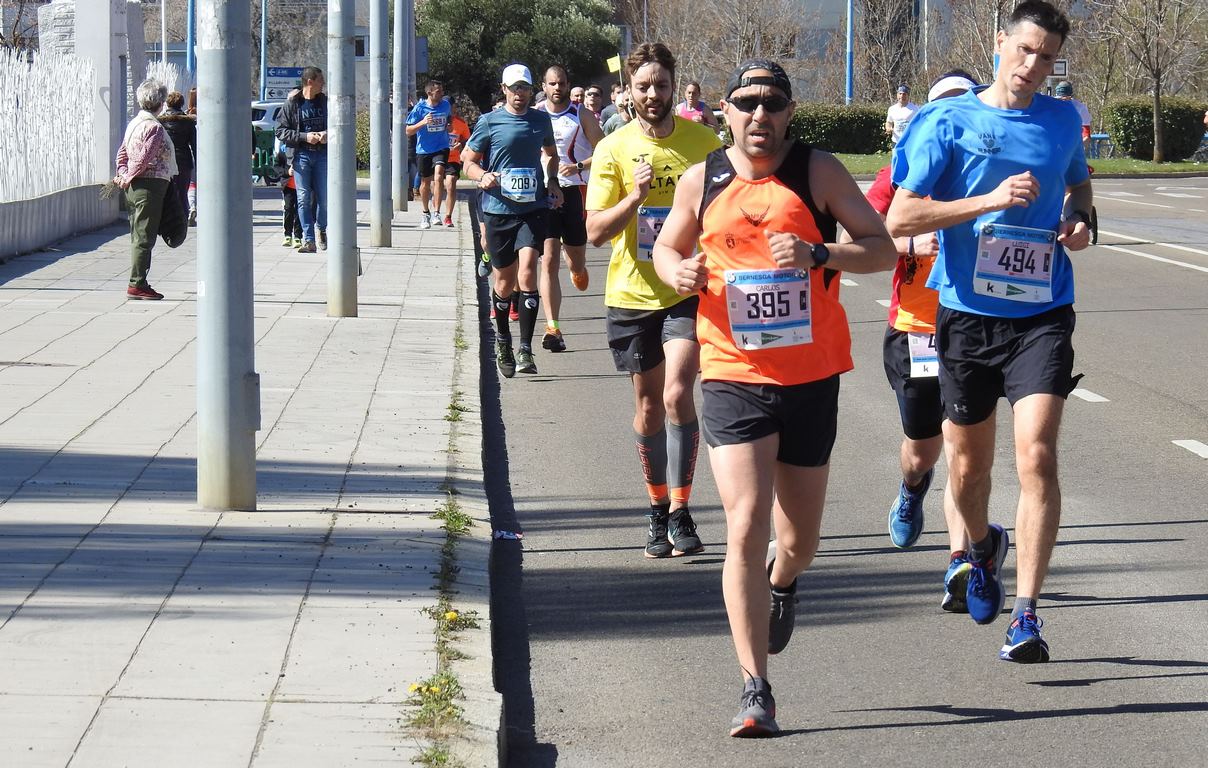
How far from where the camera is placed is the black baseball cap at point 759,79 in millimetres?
5086

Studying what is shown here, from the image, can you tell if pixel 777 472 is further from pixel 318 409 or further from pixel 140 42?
pixel 140 42

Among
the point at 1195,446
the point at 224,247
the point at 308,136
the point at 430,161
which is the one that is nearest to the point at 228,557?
the point at 224,247

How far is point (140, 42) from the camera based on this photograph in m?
27.8

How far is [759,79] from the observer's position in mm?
5090

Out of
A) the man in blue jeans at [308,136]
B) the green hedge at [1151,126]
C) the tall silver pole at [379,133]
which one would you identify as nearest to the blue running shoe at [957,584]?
the man in blue jeans at [308,136]

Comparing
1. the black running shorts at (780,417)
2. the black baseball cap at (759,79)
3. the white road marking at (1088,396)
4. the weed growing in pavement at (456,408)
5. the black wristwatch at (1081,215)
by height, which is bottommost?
the white road marking at (1088,396)

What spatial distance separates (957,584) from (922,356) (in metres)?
0.88

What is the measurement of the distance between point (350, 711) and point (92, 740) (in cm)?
68

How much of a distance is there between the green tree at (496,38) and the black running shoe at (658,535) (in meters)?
60.6

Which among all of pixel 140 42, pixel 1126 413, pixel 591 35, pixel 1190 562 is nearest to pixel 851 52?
pixel 591 35

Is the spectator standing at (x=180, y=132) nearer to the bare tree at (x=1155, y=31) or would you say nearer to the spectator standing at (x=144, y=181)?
the spectator standing at (x=144, y=181)

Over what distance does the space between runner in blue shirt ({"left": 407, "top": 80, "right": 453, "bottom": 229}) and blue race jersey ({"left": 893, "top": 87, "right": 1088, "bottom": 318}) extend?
731 inches

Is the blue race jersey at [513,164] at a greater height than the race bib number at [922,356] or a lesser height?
greater

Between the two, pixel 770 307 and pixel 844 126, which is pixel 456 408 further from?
pixel 844 126
